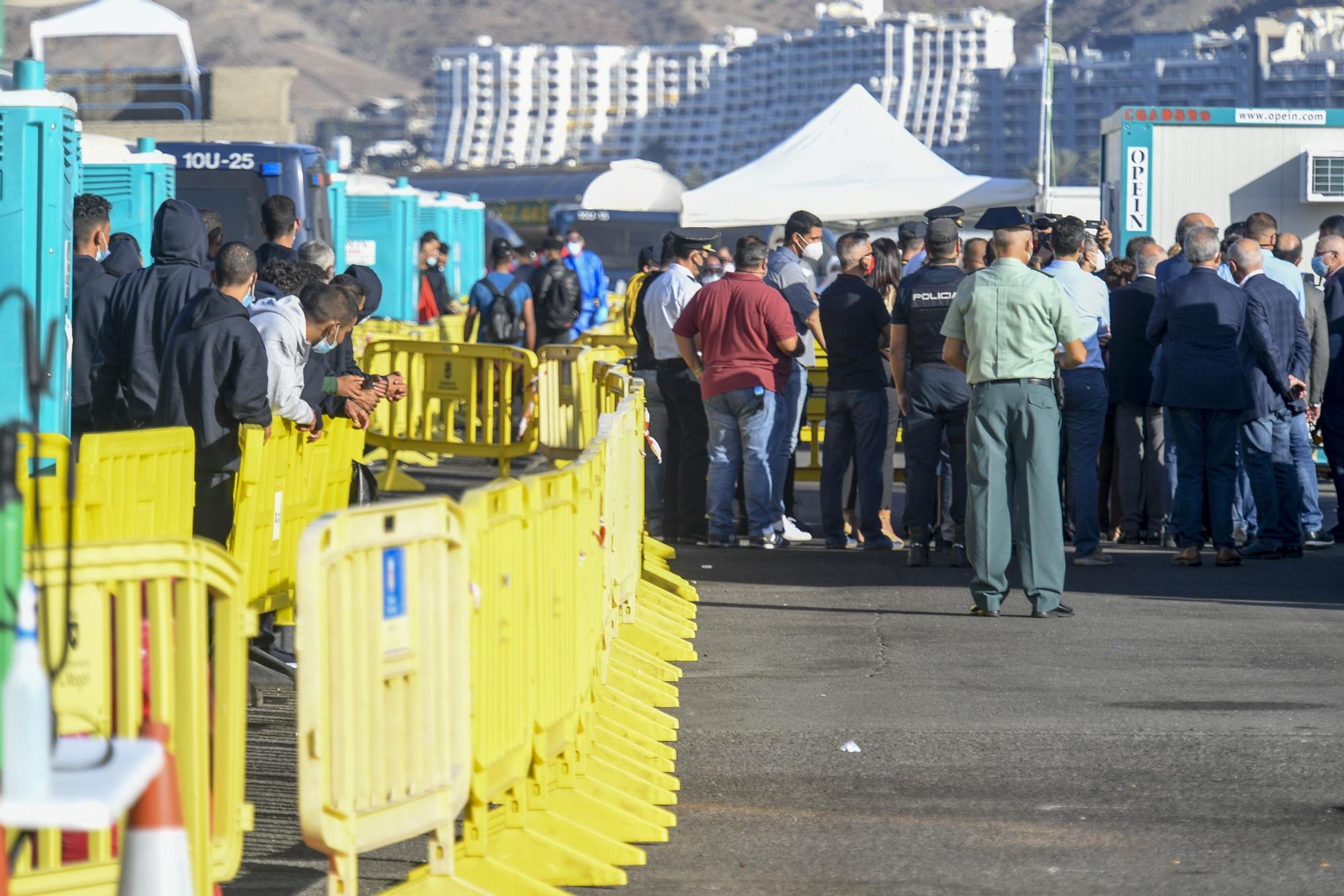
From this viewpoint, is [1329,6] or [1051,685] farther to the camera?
[1329,6]

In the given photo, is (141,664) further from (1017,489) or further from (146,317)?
(1017,489)

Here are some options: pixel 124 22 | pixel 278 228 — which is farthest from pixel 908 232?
pixel 124 22

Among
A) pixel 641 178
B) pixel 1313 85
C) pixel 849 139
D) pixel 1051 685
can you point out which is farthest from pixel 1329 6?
pixel 1051 685

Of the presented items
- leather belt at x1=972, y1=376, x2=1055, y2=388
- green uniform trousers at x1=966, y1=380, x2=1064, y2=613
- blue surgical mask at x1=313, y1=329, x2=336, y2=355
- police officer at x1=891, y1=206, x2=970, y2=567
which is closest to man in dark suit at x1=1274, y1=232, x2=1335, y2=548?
police officer at x1=891, y1=206, x2=970, y2=567

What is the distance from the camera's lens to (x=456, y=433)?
17.4 m

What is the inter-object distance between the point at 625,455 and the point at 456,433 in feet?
29.9

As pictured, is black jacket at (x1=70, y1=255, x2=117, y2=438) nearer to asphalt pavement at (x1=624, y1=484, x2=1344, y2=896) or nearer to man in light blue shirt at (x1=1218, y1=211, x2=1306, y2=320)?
asphalt pavement at (x1=624, y1=484, x2=1344, y2=896)

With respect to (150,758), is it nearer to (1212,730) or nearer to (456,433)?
(1212,730)

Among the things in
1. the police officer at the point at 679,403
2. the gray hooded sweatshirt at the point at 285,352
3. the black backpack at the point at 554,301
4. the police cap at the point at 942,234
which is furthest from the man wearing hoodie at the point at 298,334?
the black backpack at the point at 554,301

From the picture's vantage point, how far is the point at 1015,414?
31.5 ft

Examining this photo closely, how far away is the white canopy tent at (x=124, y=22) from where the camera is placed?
1125 inches

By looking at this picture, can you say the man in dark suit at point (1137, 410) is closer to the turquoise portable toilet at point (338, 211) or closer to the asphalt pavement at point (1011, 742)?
the asphalt pavement at point (1011, 742)

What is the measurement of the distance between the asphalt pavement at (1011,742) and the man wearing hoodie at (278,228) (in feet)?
10.5

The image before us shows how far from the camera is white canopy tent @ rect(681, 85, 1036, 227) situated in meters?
17.5
